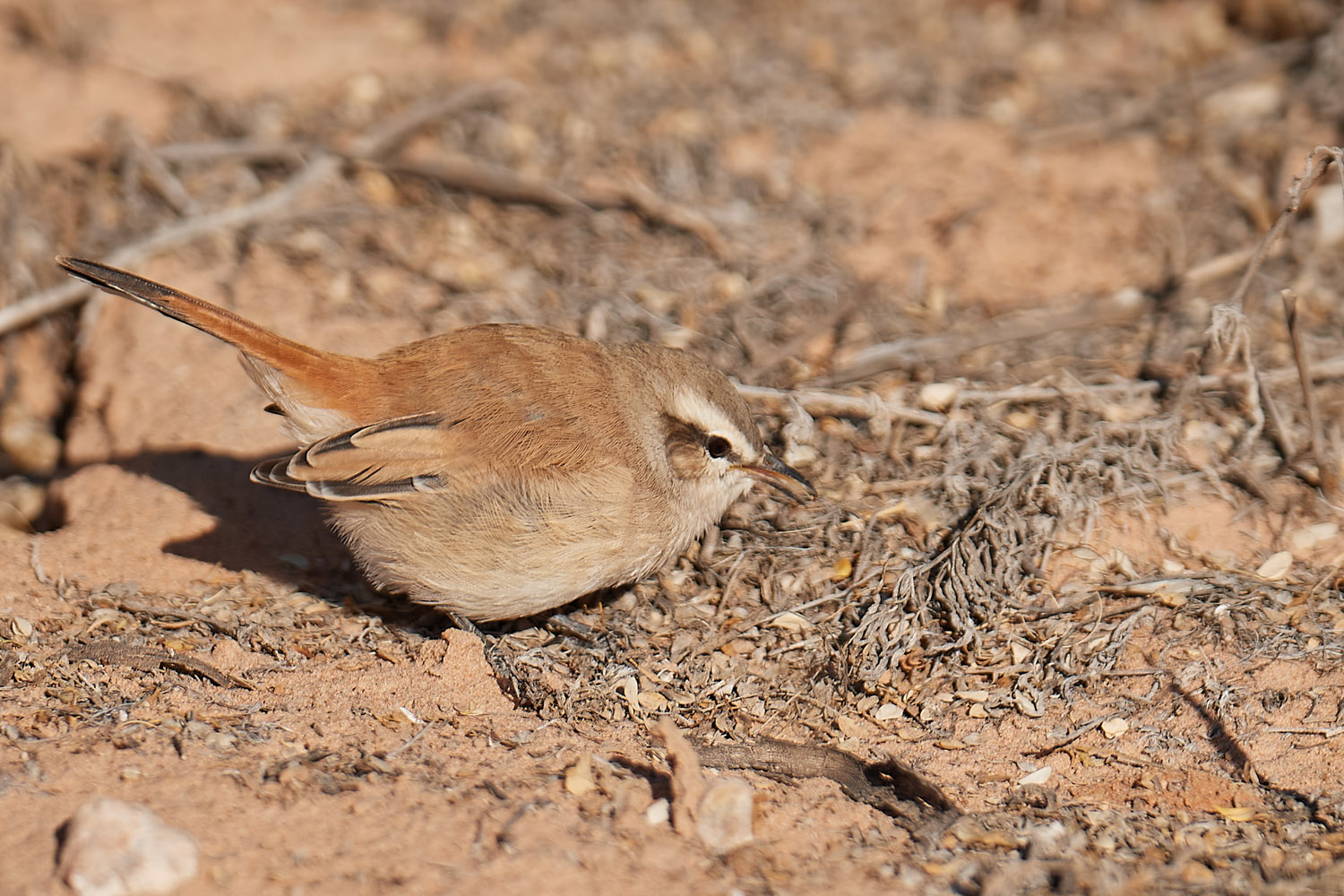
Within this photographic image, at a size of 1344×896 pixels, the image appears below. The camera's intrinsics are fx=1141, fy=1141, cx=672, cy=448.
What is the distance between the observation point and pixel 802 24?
9.16m

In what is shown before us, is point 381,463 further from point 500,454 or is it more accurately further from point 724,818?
point 724,818

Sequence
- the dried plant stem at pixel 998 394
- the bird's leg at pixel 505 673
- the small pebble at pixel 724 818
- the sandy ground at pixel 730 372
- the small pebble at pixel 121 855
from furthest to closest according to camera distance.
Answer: the dried plant stem at pixel 998 394
the bird's leg at pixel 505 673
the sandy ground at pixel 730 372
the small pebble at pixel 724 818
the small pebble at pixel 121 855

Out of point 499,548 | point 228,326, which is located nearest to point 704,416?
point 499,548

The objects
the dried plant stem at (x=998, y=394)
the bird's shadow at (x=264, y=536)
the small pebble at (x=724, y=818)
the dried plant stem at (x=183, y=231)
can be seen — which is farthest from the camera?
the dried plant stem at (x=183, y=231)

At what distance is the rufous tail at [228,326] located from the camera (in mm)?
4402

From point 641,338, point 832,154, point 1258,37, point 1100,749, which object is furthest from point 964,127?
point 1100,749

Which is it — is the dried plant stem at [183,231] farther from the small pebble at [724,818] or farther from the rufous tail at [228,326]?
the small pebble at [724,818]

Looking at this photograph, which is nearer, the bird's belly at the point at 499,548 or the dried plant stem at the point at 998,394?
the bird's belly at the point at 499,548

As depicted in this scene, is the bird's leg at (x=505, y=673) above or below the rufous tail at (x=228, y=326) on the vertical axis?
below

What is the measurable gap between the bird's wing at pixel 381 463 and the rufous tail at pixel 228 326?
1.04ft

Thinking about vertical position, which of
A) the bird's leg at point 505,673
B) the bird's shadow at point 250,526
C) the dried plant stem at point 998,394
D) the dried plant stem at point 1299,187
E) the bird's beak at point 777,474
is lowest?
the bird's leg at point 505,673

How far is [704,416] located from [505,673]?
1.26 meters

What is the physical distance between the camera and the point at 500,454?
420 cm

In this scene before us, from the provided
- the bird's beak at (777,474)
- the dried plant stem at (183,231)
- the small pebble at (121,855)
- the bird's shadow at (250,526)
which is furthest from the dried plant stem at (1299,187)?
the dried plant stem at (183,231)
